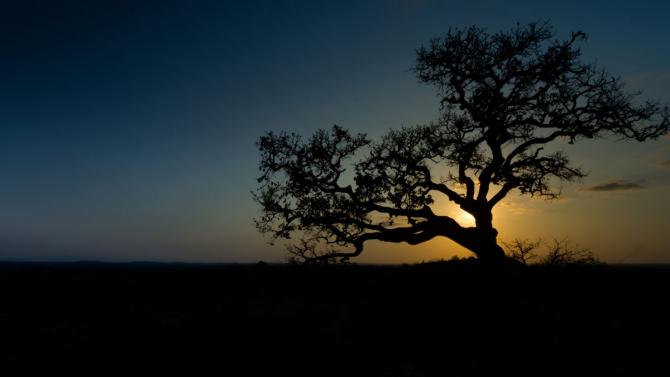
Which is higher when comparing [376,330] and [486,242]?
[486,242]

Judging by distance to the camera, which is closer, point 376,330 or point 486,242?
point 376,330

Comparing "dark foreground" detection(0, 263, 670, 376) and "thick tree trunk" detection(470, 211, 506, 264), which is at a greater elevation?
"thick tree trunk" detection(470, 211, 506, 264)

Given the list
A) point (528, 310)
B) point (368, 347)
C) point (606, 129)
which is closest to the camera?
point (368, 347)

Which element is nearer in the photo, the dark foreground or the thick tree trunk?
the dark foreground

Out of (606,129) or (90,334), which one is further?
(606,129)

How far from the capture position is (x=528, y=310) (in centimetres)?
1231

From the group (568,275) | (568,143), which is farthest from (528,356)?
(568,143)

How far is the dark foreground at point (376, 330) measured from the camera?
8.66 m

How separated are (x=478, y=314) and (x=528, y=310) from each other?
135 centimetres

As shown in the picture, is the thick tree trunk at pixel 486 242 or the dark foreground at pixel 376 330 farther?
the thick tree trunk at pixel 486 242

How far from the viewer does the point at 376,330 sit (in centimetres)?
1113

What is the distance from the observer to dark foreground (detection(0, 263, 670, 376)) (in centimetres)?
866

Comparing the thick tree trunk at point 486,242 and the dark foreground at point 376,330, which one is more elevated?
the thick tree trunk at point 486,242

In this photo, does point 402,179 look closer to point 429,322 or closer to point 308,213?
point 308,213
